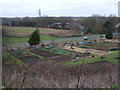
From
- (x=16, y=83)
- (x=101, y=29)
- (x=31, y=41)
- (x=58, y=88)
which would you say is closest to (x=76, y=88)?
(x=58, y=88)

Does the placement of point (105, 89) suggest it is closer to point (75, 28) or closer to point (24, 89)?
point (24, 89)

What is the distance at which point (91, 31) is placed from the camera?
2886 centimetres

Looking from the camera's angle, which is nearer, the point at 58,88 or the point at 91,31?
the point at 58,88

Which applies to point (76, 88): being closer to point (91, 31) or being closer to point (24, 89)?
point (24, 89)

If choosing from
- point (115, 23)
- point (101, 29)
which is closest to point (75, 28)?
point (101, 29)

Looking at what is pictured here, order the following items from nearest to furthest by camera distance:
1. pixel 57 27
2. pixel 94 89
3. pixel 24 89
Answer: pixel 24 89 → pixel 94 89 → pixel 57 27

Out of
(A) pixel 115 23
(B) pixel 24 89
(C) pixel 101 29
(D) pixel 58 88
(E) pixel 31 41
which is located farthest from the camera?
(A) pixel 115 23

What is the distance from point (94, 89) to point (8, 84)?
1974 mm

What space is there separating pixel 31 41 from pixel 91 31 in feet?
59.9

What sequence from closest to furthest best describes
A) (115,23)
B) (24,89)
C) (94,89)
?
(24,89) → (94,89) → (115,23)

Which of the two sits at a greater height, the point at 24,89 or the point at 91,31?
the point at 91,31

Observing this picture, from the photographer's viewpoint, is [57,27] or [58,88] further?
[57,27]

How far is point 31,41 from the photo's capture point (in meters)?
13.2

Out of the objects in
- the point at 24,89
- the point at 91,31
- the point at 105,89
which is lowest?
the point at 105,89
